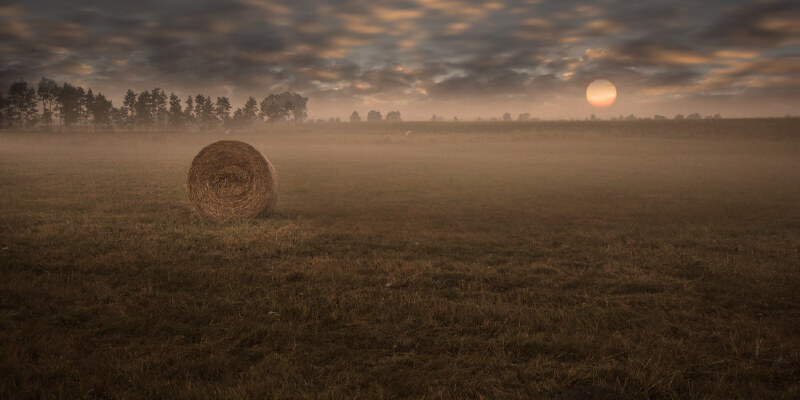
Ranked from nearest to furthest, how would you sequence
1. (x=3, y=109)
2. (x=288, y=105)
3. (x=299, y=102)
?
(x=3, y=109) → (x=288, y=105) → (x=299, y=102)

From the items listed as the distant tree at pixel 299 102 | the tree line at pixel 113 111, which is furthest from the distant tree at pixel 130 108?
the distant tree at pixel 299 102

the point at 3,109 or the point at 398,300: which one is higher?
the point at 3,109

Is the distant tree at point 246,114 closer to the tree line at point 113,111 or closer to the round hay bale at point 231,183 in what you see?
the tree line at point 113,111

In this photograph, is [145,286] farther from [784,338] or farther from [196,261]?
[784,338]

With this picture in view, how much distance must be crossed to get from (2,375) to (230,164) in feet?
35.0

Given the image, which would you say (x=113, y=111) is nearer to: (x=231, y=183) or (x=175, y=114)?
(x=175, y=114)

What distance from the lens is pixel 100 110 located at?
98.8 meters

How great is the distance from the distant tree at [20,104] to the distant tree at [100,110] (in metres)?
12.4

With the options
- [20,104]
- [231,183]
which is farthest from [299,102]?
[231,183]

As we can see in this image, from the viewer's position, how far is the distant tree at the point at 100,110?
9825cm

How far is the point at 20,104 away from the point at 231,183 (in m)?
115

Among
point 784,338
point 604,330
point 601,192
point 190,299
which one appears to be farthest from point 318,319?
point 601,192

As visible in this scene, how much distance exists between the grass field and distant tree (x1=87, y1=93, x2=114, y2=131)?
98458 millimetres

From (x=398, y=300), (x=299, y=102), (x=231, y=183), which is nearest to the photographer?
(x=398, y=300)
